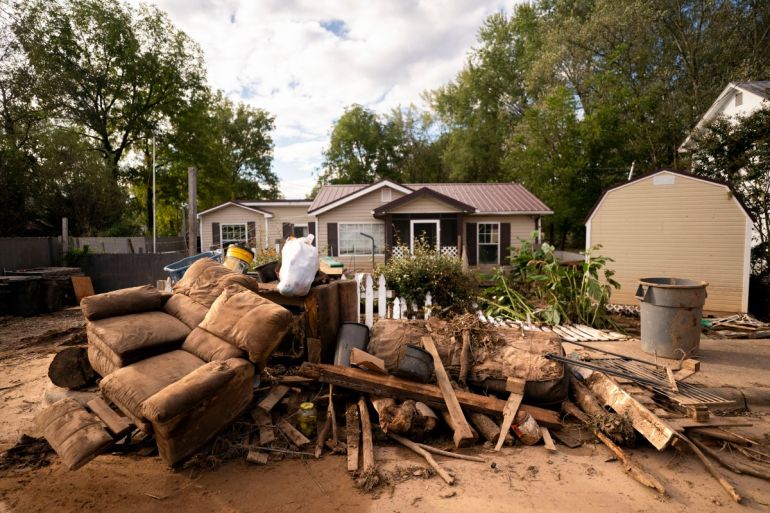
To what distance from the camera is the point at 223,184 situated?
3066 cm

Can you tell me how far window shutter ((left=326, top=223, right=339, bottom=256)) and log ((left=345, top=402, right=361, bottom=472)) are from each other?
1234 cm

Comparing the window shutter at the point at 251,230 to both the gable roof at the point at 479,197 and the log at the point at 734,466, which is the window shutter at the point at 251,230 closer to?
the gable roof at the point at 479,197

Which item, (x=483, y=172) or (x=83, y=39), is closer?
(x=83, y=39)

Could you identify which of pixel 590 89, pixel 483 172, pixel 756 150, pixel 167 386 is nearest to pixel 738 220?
pixel 756 150

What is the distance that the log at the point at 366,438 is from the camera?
123 inches

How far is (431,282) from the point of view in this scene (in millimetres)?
7395

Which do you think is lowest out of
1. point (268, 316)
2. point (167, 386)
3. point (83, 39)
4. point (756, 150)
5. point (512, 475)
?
point (512, 475)

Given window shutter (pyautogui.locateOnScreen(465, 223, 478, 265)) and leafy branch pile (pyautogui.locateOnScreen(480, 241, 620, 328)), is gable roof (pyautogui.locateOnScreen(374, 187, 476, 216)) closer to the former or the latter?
window shutter (pyautogui.locateOnScreen(465, 223, 478, 265))

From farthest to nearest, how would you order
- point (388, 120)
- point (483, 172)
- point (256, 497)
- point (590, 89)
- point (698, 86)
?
1. point (388, 120)
2. point (483, 172)
3. point (590, 89)
4. point (698, 86)
5. point (256, 497)

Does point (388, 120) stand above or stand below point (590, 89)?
above

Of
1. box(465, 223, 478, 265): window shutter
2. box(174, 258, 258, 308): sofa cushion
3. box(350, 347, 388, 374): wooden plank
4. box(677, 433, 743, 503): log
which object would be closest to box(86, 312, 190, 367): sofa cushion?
box(174, 258, 258, 308): sofa cushion

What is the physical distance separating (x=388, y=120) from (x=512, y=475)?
41.3m

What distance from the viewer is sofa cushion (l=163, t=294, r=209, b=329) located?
4.05 m

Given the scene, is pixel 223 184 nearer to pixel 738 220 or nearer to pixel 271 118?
pixel 271 118
